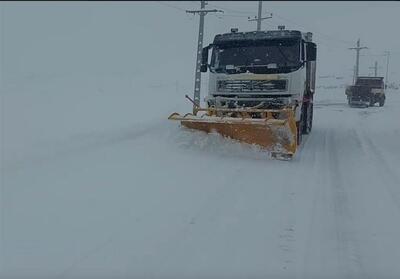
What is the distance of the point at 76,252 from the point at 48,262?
Result: 0.87ft

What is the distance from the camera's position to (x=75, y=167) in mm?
7203

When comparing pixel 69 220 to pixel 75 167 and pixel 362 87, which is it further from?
pixel 362 87

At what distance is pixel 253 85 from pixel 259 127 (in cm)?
129

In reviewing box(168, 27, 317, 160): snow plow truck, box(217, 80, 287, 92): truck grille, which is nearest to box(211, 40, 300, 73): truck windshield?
box(168, 27, 317, 160): snow plow truck

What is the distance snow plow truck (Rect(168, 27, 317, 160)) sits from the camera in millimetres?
8859

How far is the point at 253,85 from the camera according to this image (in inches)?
384

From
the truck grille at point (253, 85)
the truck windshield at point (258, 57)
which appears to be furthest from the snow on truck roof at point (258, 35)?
the truck grille at point (253, 85)

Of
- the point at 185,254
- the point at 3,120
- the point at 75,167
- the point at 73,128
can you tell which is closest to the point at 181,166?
the point at 75,167

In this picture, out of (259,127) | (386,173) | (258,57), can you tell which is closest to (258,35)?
(258,57)

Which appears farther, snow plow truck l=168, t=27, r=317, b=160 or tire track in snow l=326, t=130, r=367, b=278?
snow plow truck l=168, t=27, r=317, b=160

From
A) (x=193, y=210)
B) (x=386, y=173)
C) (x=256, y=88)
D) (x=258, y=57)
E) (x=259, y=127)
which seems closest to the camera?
(x=193, y=210)

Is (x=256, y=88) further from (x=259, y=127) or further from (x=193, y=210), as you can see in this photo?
(x=193, y=210)

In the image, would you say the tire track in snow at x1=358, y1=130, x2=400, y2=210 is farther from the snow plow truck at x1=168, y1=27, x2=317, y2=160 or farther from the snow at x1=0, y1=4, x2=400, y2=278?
the snow plow truck at x1=168, y1=27, x2=317, y2=160

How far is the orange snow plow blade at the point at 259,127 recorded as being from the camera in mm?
8594
